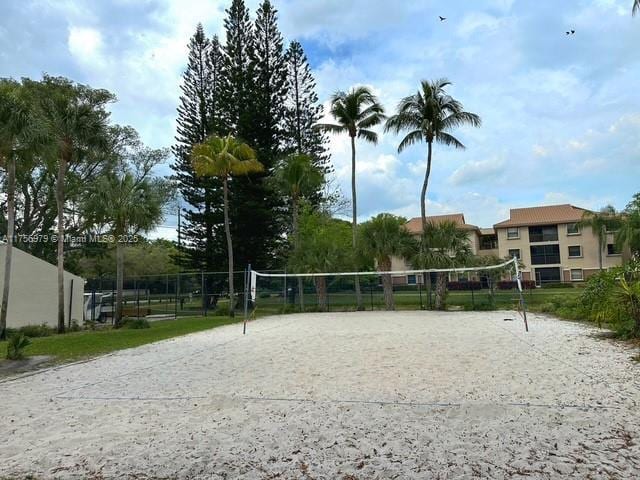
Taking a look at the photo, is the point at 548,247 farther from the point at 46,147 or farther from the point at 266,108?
the point at 46,147

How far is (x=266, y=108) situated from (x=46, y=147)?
17311mm

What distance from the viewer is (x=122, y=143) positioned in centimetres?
3186

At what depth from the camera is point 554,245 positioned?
4688 centimetres

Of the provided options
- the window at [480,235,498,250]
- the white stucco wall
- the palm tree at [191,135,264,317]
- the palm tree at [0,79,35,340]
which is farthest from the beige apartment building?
the palm tree at [0,79,35,340]

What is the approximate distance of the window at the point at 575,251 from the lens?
45.8m

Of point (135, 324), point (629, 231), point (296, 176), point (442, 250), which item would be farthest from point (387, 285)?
point (629, 231)

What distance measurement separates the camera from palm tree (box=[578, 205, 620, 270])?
42844 mm

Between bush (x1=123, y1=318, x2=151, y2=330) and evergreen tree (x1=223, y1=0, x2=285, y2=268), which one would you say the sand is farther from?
evergreen tree (x1=223, y1=0, x2=285, y2=268)

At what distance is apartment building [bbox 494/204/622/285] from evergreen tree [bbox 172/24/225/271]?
29323 millimetres

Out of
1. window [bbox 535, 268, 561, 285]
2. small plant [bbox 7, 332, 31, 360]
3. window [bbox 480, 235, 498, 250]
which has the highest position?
window [bbox 480, 235, 498, 250]

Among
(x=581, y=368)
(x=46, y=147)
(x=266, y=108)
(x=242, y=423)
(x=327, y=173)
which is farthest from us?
(x=327, y=173)

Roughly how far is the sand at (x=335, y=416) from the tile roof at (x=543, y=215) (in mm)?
41569

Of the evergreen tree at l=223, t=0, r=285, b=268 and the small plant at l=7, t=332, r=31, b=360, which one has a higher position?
the evergreen tree at l=223, t=0, r=285, b=268

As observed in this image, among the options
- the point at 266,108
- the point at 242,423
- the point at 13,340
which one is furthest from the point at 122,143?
the point at 242,423
